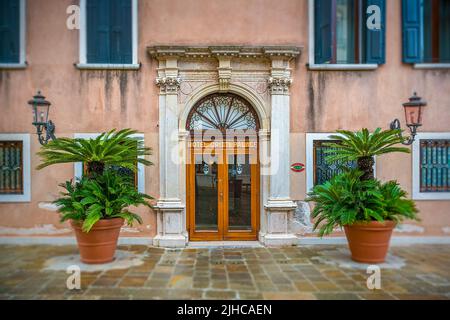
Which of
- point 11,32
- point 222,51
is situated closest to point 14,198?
point 11,32

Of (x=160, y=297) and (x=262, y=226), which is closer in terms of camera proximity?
(x=160, y=297)

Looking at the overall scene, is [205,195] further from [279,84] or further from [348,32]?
[348,32]

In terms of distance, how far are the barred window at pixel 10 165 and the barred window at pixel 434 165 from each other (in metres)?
9.14

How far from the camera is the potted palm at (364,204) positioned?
5.66m

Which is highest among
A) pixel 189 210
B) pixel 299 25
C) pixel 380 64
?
pixel 299 25

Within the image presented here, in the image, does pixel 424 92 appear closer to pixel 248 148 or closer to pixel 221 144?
pixel 248 148

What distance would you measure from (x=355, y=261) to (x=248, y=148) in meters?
3.24

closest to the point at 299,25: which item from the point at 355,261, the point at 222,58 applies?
the point at 222,58

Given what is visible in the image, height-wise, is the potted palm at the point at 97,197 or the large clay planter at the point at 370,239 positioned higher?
the potted palm at the point at 97,197

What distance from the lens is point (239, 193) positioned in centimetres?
757

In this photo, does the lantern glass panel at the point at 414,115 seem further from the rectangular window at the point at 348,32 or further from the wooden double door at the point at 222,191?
the wooden double door at the point at 222,191

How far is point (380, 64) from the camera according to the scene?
743cm

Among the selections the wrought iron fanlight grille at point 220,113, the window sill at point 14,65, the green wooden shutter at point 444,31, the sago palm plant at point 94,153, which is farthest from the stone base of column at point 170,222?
the green wooden shutter at point 444,31

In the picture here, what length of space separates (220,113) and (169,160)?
1.60 metres
